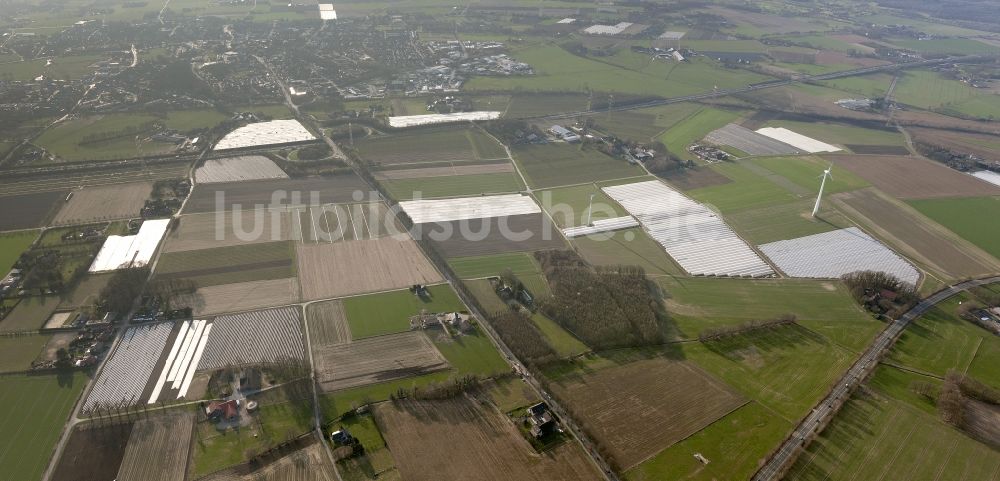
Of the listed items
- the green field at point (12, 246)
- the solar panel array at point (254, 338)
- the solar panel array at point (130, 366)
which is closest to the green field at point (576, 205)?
the solar panel array at point (254, 338)

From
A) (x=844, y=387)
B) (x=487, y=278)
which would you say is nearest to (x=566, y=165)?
(x=487, y=278)

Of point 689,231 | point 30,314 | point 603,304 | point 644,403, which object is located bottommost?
point 30,314

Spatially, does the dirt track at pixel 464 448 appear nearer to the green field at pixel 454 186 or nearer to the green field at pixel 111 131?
the green field at pixel 454 186

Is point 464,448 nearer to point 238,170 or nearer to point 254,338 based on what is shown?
point 254,338

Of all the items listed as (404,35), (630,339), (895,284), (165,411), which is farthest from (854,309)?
(404,35)

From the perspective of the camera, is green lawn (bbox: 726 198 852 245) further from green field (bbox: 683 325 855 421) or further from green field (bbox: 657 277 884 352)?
green field (bbox: 683 325 855 421)

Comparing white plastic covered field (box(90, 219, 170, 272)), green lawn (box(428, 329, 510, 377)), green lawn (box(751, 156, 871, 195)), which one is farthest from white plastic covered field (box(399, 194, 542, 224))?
green lawn (box(751, 156, 871, 195))
